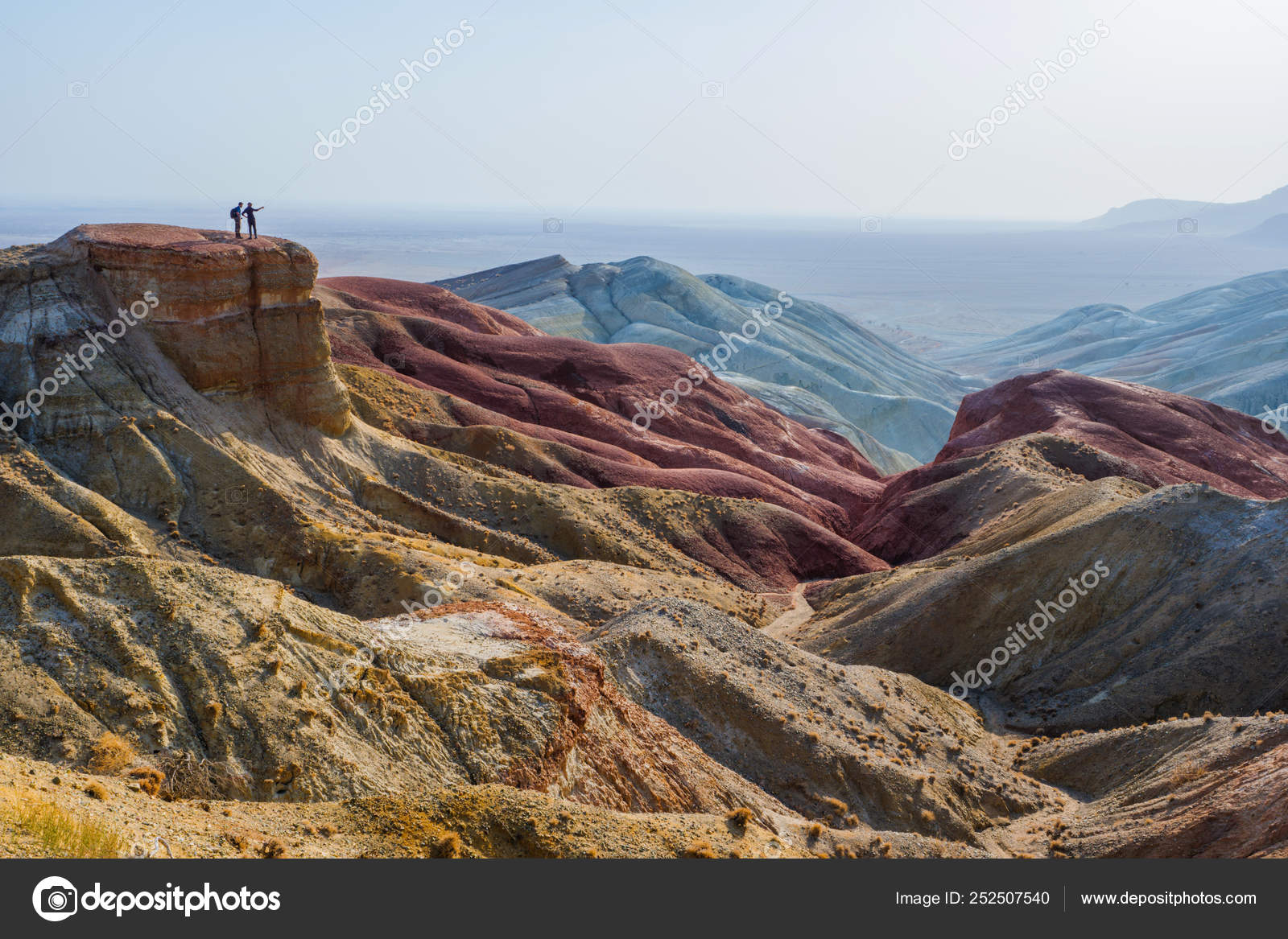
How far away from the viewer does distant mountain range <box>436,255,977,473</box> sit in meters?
109

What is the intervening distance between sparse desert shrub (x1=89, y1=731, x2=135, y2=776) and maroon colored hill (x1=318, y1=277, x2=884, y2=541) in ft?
98.8

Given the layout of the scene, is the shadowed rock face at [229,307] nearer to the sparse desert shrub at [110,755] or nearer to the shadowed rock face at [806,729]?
the shadowed rock face at [806,729]

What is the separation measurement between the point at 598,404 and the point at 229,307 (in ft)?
105

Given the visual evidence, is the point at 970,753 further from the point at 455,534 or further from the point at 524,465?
the point at 524,465

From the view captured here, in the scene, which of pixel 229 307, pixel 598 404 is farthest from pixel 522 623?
pixel 598 404

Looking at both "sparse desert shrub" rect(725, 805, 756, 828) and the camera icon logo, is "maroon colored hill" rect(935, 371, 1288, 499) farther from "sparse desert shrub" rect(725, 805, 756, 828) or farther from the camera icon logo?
the camera icon logo

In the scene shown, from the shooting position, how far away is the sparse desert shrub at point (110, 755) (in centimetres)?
1405

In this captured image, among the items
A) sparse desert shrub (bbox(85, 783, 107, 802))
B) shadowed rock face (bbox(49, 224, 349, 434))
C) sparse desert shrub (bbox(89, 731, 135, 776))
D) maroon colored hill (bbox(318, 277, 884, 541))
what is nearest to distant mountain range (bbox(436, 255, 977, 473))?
maroon colored hill (bbox(318, 277, 884, 541))

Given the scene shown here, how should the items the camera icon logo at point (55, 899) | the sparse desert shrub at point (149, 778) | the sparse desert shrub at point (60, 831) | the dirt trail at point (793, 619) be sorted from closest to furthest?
1. the camera icon logo at point (55, 899)
2. the sparse desert shrub at point (60, 831)
3. the sparse desert shrub at point (149, 778)
4. the dirt trail at point (793, 619)

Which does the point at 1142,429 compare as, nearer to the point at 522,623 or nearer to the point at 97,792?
the point at 522,623

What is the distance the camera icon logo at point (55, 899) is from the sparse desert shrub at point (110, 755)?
5797 mm

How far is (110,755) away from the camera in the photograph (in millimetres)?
14250

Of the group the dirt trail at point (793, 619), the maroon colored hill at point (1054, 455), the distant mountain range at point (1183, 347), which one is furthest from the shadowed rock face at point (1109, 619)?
the distant mountain range at point (1183, 347)

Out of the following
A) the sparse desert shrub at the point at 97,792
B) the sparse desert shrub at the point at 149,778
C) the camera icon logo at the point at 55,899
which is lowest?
the camera icon logo at the point at 55,899
